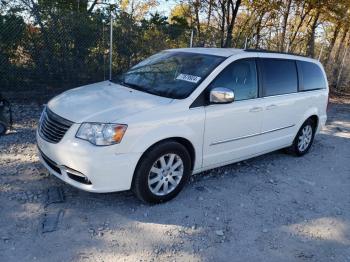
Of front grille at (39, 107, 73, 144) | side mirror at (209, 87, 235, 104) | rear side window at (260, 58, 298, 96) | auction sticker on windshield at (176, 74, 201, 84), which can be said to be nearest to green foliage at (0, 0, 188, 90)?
front grille at (39, 107, 73, 144)

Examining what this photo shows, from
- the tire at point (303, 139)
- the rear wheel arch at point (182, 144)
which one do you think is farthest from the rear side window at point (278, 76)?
the rear wheel arch at point (182, 144)

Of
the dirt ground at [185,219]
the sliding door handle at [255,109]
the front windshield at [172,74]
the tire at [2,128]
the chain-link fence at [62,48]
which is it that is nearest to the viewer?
the dirt ground at [185,219]

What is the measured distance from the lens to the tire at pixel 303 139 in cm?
627

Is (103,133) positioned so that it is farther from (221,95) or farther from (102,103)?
(221,95)

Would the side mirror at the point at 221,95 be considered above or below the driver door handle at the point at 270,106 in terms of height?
above

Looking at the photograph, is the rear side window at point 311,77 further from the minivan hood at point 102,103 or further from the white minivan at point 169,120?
the minivan hood at point 102,103

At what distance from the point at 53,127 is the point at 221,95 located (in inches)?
74.8

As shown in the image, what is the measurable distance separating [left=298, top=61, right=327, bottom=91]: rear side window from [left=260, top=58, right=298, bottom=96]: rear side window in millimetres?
254

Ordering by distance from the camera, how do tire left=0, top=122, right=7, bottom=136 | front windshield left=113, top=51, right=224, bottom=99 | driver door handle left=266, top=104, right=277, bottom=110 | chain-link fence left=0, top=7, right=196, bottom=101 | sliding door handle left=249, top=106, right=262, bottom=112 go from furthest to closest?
chain-link fence left=0, top=7, right=196, bottom=101, tire left=0, top=122, right=7, bottom=136, driver door handle left=266, top=104, right=277, bottom=110, sliding door handle left=249, top=106, right=262, bottom=112, front windshield left=113, top=51, right=224, bottom=99

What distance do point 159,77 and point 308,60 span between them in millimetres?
2953

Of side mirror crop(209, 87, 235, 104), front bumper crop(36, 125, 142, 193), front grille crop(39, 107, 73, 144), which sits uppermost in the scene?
side mirror crop(209, 87, 235, 104)

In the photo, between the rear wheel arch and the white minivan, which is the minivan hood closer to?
the white minivan

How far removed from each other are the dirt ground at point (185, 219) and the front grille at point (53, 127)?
677 mm

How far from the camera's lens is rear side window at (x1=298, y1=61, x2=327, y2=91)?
6.08 metres
